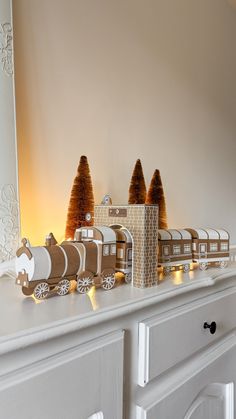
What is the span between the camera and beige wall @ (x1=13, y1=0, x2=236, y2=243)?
910 millimetres

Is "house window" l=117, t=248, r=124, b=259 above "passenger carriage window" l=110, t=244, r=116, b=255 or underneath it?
underneath

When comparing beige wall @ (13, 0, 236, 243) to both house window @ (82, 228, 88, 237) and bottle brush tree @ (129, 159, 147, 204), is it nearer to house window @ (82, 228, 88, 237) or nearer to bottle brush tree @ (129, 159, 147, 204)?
bottle brush tree @ (129, 159, 147, 204)

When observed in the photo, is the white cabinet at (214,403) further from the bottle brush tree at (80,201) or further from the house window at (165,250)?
the bottle brush tree at (80,201)

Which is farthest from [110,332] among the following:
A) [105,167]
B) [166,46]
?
[166,46]

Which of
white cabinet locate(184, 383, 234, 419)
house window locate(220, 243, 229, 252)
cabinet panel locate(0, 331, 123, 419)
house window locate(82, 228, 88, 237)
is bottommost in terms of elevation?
white cabinet locate(184, 383, 234, 419)

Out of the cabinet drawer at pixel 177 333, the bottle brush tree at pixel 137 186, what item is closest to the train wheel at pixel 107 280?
the cabinet drawer at pixel 177 333

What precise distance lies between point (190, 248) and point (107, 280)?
1.06ft

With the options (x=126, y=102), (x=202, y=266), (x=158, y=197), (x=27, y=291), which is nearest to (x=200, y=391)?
(x=202, y=266)

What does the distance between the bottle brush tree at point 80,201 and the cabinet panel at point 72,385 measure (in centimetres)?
40

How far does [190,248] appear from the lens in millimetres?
943

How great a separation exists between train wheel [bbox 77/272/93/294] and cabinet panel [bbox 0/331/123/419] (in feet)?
0.37

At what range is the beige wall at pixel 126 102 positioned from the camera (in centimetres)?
91

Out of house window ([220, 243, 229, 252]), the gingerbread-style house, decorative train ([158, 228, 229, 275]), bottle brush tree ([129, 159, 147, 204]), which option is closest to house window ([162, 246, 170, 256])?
decorative train ([158, 228, 229, 275])

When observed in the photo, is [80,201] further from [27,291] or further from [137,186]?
[27,291]
